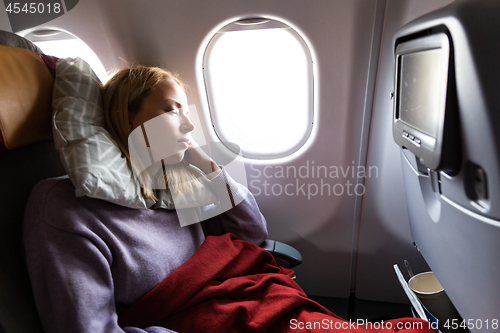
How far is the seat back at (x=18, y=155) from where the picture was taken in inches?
30.7

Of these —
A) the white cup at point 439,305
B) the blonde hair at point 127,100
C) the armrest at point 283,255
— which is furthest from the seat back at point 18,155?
the white cup at point 439,305

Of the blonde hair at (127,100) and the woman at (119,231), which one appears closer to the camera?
the woman at (119,231)

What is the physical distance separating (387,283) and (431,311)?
68 cm

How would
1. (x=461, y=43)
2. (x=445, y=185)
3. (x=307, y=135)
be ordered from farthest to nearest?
(x=307, y=135)
(x=445, y=185)
(x=461, y=43)

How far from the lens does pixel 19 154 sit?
3.02ft

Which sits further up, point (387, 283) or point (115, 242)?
point (115, 242)

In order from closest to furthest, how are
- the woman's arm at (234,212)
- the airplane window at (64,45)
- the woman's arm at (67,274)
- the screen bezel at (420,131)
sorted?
the screen bezel at (420,131)
the woman's arm at (67,274)
the woman's arm at (234,212)
the airplane window at (64,45)

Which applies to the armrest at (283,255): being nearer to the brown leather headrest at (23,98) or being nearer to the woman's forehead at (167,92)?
the woman's forehead at (167,92)

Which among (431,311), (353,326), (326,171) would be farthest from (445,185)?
(326,171)

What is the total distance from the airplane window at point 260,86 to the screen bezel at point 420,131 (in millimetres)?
534

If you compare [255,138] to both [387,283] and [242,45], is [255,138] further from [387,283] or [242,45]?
[387,283]

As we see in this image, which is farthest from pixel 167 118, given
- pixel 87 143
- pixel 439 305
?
pixel 439 305

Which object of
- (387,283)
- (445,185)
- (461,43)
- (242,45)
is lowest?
(387,283)

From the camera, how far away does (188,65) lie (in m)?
1.40
